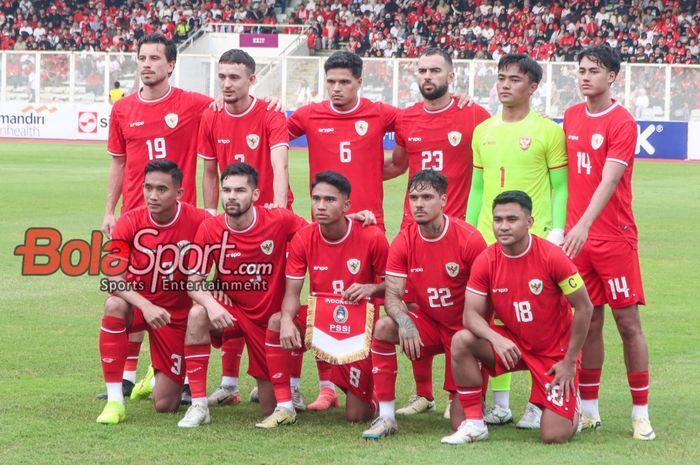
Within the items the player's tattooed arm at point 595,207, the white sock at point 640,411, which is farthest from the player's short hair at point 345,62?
the white sock at point 640,411

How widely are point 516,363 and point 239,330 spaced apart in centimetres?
184

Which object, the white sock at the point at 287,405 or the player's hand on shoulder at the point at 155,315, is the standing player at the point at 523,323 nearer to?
the white sock at the point at 287,405

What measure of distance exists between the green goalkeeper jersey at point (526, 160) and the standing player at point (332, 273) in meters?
0.82

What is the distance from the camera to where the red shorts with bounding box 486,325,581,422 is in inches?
263

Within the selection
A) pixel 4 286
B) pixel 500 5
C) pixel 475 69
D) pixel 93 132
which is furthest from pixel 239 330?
pixel 500 5

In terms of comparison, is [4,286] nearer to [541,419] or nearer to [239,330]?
[239,330]

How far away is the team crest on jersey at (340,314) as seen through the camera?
7234mm

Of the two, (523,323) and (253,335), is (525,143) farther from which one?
(253,335)

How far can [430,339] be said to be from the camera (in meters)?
7.23

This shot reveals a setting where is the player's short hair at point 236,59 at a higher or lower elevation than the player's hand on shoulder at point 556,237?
higher

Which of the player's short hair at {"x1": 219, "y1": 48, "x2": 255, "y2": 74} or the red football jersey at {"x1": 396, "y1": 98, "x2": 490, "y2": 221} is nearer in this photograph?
the player's short hair at {"x1": 219, "y1": 48, "x2": 255, "y2": 74}

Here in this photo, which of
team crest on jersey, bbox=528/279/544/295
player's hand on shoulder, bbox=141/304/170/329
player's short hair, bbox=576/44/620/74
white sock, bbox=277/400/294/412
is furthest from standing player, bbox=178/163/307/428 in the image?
player's short hair, bbox=576/44/620/74

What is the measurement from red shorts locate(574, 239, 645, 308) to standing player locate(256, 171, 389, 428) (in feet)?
4.15

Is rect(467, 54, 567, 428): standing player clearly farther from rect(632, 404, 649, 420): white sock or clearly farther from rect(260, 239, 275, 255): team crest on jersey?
rect(260, 239, 275, 255): team crest on jersey
